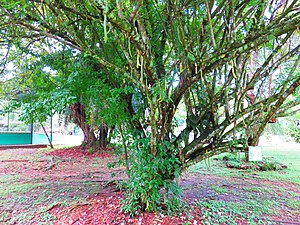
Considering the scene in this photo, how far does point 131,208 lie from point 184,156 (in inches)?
32.2

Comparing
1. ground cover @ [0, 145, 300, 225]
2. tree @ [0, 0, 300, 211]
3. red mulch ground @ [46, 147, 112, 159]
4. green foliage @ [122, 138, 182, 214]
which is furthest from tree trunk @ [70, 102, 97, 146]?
green foliage @ [122, 138, 182, 214]

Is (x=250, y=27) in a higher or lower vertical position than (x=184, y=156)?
higher

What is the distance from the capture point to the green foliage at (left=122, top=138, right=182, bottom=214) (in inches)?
94.0

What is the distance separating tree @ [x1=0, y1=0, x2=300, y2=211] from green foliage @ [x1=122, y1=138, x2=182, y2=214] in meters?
0.01

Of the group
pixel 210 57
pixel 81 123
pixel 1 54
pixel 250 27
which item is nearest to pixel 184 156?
pixel 210 57

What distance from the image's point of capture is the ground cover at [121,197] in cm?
257

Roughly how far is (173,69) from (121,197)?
182cm

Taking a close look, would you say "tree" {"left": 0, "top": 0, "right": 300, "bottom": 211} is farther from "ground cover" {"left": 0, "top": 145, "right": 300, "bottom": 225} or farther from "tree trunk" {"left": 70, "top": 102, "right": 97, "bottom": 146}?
"tree trunk" {"left": 70, "top": 102, "right": 97, "bottom": 146}

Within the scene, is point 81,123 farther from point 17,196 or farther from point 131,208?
point 131,208

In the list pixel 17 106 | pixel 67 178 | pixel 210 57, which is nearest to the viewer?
pixel 210 57

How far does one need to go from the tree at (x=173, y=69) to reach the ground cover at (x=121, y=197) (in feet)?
1.71

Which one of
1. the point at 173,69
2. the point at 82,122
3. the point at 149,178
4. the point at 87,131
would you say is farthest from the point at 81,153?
the point at 173,69

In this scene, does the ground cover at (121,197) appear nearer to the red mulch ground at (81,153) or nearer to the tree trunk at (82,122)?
Result: the red mulch ground at (81,153)

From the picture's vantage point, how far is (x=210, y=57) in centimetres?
196
